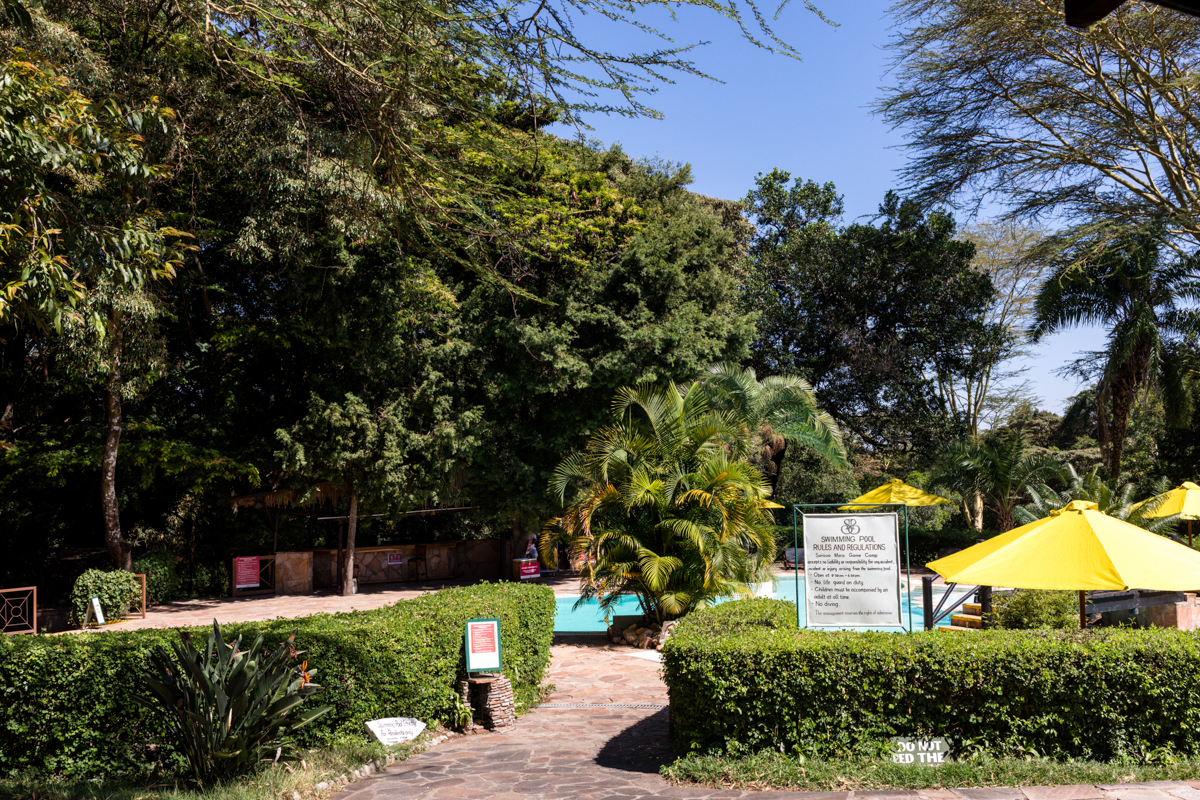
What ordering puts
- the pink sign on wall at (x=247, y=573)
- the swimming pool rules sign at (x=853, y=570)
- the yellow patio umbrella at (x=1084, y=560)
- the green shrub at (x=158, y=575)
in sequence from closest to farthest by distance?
the yellow patio umbrella at (x=1084, y=560) → the swimming pool rules sign at (x=853, y=570) → the green shrub at (x=158, y=575) → the pink sign on wall at (x=247, y=573)

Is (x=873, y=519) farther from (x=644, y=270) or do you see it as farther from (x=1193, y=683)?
(x=644, y=270)

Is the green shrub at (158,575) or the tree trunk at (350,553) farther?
the tree trunk at (350,553)

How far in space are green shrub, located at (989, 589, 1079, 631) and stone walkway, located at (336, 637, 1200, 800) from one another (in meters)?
4.58

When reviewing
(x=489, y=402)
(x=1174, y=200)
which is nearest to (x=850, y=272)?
(x=1174, y=200)

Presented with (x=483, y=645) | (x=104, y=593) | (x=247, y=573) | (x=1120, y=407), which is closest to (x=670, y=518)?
(x=483, y=645)

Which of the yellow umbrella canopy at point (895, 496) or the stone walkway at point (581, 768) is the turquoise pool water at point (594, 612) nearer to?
the yellow umbrella canopy at point (895, 496)

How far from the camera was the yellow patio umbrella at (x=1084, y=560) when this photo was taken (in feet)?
23.7

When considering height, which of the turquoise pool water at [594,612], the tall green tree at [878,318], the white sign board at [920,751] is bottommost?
the turquoise pool water at [594,612]

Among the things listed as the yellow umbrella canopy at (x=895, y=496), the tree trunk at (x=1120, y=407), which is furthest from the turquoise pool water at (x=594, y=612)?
the tree trunk at (x=1120, y=407)

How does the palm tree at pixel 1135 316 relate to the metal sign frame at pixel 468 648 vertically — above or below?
above

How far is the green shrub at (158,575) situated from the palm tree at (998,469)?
21.3 m

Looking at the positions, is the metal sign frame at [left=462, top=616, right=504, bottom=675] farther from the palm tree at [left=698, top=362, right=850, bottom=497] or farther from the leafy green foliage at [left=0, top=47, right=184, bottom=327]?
the palm tree at [left=698, top=362, right=850, bottom=497]

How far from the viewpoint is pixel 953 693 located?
6.42 metres

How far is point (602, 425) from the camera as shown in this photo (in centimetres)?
2216
